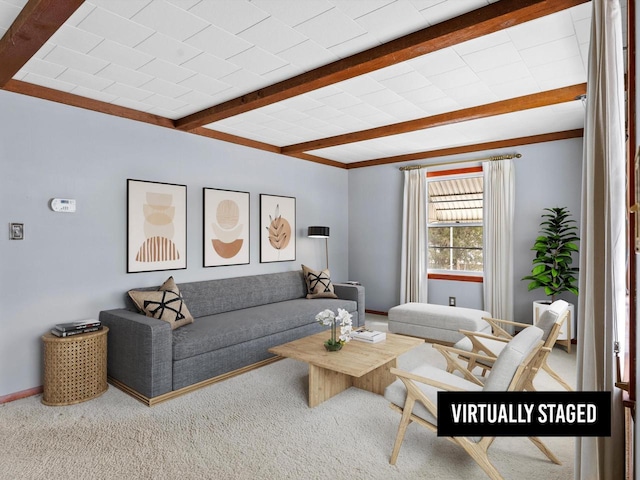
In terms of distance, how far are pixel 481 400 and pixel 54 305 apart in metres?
3.62

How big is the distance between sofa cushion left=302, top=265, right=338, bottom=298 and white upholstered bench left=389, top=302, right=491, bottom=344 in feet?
3.12

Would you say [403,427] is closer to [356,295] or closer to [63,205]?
[356,295]

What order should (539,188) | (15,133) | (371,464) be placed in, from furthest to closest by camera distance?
1. (539,188)
2. (15,133)
3. (371,464)

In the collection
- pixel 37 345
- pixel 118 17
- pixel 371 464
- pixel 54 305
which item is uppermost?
pixel 118 17

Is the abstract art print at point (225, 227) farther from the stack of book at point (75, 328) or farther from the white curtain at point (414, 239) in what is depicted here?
the white curtain at point (414, 239)

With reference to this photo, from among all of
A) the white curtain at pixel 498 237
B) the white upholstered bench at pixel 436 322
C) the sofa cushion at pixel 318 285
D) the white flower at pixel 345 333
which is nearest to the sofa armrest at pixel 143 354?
the white flower at pixel 345 333

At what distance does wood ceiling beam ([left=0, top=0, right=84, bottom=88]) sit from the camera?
2113 millimetres

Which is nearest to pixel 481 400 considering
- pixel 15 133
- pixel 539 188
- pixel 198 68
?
pixel 198 68

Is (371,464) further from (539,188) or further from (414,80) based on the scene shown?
(539,188)

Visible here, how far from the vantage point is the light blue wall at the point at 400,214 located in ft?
16.5

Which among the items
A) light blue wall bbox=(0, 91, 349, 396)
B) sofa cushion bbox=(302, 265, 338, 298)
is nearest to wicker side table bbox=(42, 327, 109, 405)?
light blue wall bbox=(0, 91, 349, 396)

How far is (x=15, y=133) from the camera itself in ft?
10.8

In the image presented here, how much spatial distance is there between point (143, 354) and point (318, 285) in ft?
9.21

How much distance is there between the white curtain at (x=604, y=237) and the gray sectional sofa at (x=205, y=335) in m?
2.85
